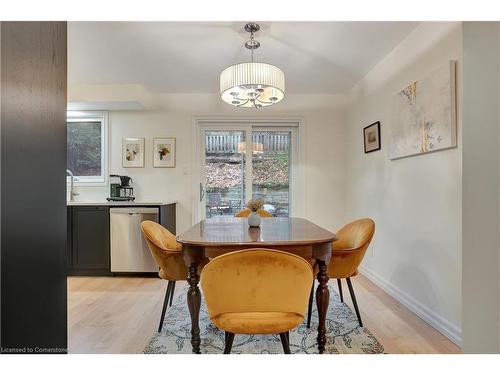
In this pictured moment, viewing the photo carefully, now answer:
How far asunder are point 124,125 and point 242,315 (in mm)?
3631

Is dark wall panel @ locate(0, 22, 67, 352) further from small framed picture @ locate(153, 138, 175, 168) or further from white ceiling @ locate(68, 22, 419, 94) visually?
small framed picture @ locate(153, 138, 175, 168)

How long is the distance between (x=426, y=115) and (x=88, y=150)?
4092 millimetres

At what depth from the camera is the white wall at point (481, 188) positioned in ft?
2.67

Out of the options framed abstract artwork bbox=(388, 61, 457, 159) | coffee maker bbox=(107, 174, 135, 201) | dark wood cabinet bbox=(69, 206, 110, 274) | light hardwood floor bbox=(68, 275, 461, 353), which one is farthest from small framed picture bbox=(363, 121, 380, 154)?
dark wood cabinet bbox=(69, 206, 110, 274)

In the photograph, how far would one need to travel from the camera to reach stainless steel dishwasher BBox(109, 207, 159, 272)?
11.6 feet

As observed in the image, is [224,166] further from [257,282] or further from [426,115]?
[257,282]

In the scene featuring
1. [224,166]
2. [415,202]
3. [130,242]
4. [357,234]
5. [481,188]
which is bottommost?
[130,242]

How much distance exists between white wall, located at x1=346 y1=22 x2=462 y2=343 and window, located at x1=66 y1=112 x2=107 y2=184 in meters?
3.48

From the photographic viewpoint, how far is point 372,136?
3.37 metres

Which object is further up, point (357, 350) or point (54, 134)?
point (54, 134)

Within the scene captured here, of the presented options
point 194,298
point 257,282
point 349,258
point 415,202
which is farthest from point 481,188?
point 415,202

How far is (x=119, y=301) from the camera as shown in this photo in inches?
110
